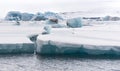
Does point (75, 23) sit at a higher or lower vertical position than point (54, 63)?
higher

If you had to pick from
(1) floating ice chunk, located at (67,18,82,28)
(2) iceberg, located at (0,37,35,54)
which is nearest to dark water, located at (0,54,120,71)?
(2) iceberg, located at (0,37,35,54)

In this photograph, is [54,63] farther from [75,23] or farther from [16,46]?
[75,23]

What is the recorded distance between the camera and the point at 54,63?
9.05 meters

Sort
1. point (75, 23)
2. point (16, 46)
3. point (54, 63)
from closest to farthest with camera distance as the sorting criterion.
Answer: point (54, 63)
point (16, 46)
point (75, 23)

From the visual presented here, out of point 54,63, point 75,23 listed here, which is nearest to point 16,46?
point 54,63

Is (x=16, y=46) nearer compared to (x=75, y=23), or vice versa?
(x=16, y=46)

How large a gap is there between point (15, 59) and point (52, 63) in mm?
1160

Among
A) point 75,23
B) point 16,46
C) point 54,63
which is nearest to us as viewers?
point 54,63

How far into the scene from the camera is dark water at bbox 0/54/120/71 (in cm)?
848

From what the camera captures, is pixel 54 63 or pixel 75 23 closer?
pixel 54 63

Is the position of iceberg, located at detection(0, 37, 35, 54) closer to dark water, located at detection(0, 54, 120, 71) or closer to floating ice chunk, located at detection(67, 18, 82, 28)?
dark water, located at detection(0, 54, 120, 71)

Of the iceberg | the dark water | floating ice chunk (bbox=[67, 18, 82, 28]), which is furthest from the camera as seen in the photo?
floating ice chunk (bbox=[67, 18, 82, 28])

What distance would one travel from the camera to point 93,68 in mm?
8492

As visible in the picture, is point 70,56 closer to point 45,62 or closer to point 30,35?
point 45,62
